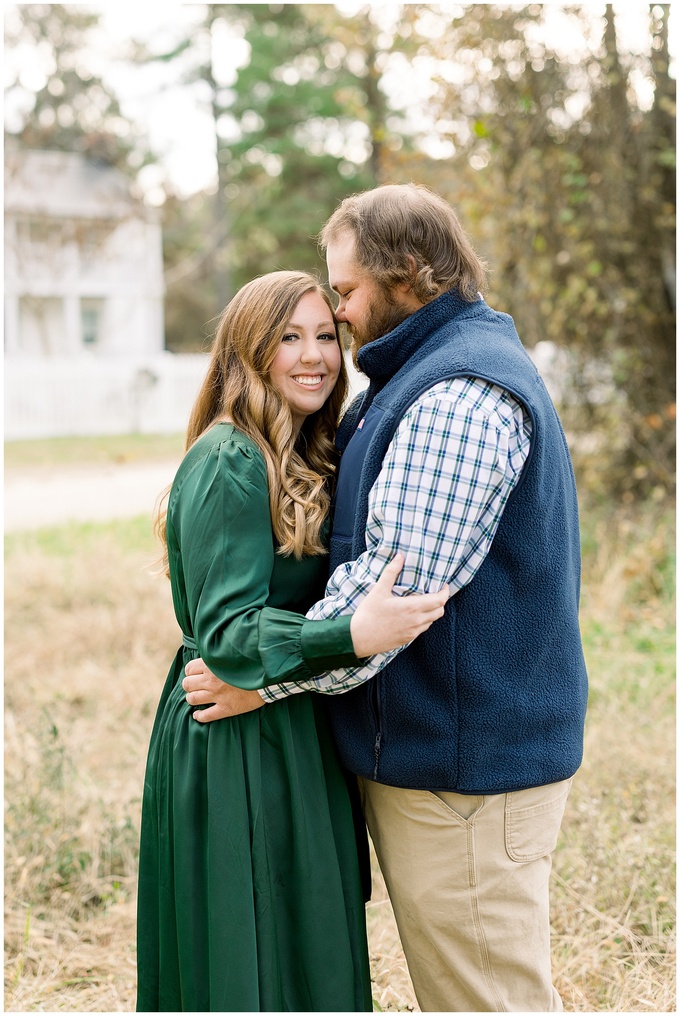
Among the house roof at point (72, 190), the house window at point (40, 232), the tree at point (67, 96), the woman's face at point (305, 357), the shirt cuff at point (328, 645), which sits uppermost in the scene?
the tree at point (67, 96)

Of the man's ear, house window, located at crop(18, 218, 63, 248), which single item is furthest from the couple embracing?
house window, located at crop(18, 218, 63, 248)

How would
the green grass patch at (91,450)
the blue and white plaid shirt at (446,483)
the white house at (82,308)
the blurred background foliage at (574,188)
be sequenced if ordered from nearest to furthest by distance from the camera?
the blue and white plaid shirt at (446,483) → the blurred background foliage at (574,188) → the green grass patch at (91,450) → the white house at (82,308)

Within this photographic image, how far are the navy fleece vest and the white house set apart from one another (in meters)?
15.1

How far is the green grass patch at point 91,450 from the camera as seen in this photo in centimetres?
1362

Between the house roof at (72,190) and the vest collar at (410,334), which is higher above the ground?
the house roof at (72,190)

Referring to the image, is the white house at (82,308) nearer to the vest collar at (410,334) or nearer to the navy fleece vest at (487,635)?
the vest collar at (410,334)

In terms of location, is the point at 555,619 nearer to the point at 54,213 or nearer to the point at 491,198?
the point at 491,198

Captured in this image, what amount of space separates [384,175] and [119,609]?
16.3ft

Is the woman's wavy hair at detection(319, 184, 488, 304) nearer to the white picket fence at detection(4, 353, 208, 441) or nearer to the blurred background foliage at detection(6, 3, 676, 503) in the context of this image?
the blurred background foliage at detection(6, 3, 676, 503)

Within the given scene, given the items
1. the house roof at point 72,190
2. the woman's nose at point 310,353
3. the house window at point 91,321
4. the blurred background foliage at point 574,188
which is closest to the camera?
the woman's nose at point 310,353

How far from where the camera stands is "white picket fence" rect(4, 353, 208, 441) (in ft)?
53.6

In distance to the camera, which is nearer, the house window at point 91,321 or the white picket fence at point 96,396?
the white picket fence at point 96,396

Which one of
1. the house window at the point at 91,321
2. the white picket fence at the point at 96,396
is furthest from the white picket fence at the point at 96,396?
the house window at the point at 91,321

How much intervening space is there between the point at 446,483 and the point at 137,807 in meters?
2.74
